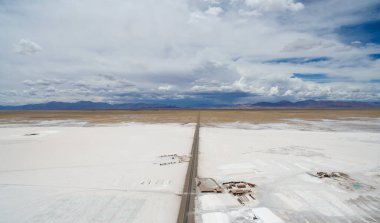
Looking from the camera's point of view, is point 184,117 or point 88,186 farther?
point 184,117

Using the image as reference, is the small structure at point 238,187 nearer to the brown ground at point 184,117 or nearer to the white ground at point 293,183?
the white ground at point 293,183

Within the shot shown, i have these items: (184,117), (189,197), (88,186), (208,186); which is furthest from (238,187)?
(184,117)

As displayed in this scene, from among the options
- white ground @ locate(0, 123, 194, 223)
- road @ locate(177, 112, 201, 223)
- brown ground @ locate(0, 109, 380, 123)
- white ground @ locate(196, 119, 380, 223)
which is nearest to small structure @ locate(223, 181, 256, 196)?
white ground @ locate(196, 119, 380, 223)

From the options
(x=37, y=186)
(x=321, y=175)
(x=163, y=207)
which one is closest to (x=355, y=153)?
(x=321, y=175)

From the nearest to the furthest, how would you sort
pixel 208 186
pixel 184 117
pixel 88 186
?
pixel 208 186, pixel 88 186, pixel 184 117

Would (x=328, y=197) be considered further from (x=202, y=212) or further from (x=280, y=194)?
(x=202, y=212)

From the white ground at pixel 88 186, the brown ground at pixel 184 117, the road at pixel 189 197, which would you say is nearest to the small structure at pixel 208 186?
the road at pixel 189 197

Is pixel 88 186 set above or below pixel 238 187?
below

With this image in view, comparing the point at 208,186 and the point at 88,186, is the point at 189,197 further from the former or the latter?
the point at 88,186
